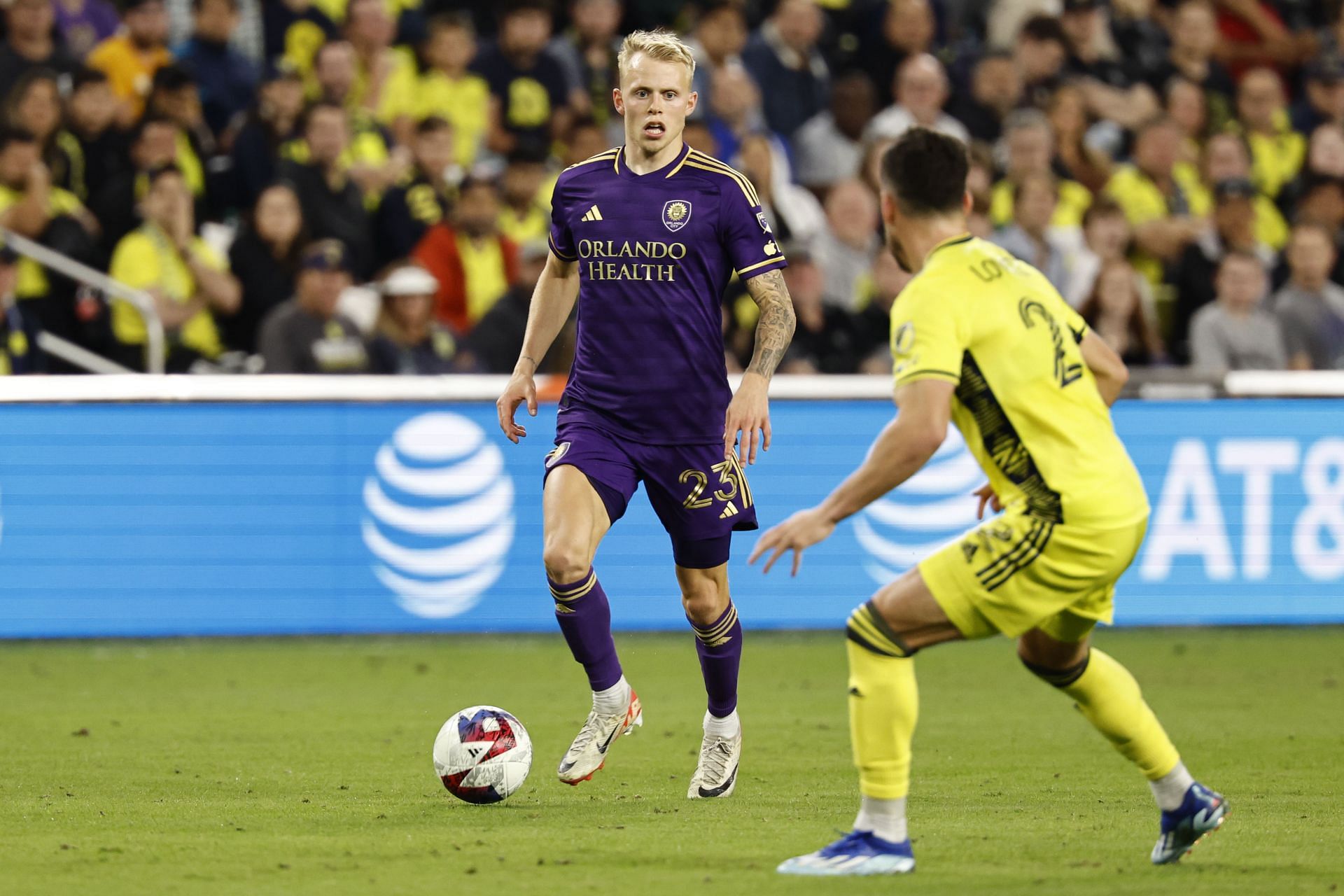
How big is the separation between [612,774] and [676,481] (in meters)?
1.23

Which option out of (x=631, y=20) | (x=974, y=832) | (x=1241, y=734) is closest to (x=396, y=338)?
(x=631, y=20)

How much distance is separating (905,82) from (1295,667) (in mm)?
6358

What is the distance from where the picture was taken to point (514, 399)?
6.90 meters

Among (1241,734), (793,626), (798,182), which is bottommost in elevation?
(793,626)

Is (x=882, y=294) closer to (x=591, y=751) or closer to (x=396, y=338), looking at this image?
(x=396, y=338)

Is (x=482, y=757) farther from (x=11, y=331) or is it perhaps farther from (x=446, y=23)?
(x=446, y=23)

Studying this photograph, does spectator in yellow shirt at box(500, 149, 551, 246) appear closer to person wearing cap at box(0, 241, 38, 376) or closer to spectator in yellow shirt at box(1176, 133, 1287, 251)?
person wearing cap at box(0, 241, 38, 376)

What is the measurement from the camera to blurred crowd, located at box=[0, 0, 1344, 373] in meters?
12.7

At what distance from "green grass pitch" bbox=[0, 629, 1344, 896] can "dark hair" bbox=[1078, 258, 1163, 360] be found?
2.79 m

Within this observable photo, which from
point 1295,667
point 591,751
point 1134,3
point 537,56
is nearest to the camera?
point 591,751

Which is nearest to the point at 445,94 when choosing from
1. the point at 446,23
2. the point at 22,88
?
the point at 446,23

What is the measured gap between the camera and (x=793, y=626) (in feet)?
38.4

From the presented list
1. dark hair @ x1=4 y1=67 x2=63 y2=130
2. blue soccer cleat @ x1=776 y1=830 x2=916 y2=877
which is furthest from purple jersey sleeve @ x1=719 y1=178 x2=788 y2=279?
dark hair @ x1=4 y1=67 x2=63 y2=130

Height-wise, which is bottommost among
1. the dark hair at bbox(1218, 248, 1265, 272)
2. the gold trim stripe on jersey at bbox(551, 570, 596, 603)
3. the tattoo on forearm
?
the gold trim stripe on jersey at bbox(551, 570, 596, 603)
